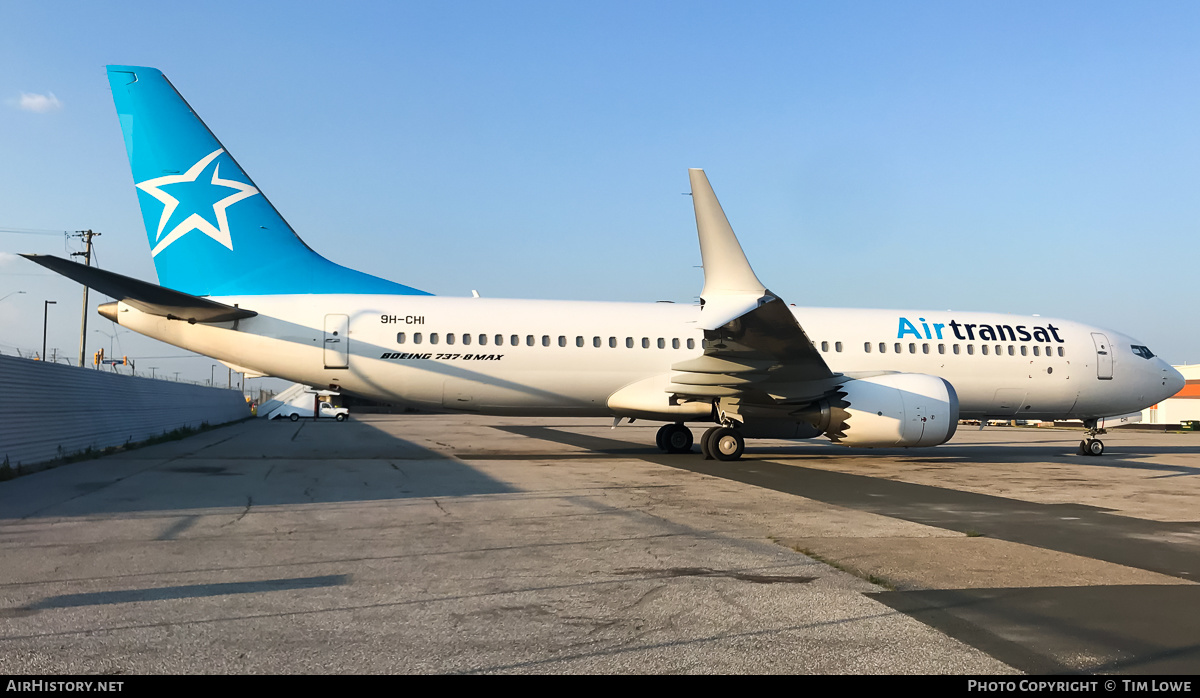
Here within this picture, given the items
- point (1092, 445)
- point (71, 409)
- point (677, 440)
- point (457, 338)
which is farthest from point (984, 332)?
point (71, 409)

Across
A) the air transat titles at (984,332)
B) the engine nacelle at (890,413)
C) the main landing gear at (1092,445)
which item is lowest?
the main landing gear at (1092,445)

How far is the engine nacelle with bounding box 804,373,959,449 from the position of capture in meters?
14.9

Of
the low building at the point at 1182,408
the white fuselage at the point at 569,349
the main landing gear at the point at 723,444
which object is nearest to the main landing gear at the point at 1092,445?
the white fuselage at the point at 569,349

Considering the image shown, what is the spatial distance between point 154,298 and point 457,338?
530 cm

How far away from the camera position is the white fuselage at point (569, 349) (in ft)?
50.2

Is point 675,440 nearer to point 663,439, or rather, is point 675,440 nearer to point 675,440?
point 675,440

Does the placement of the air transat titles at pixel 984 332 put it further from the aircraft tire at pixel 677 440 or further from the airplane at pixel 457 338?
the aircraft tire at pixel 677 440

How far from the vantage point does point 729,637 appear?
3.98 metres

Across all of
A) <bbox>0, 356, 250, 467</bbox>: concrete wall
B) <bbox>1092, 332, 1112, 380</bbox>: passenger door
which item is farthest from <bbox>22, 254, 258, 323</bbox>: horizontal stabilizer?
<bbox>1092, 332, 1112, 380</bbox>: passenger door

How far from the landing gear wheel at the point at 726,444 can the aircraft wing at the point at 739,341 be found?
1.92 feet

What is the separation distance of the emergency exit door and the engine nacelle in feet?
29.6

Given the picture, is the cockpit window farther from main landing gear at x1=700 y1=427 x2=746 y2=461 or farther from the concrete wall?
the concrete wall
